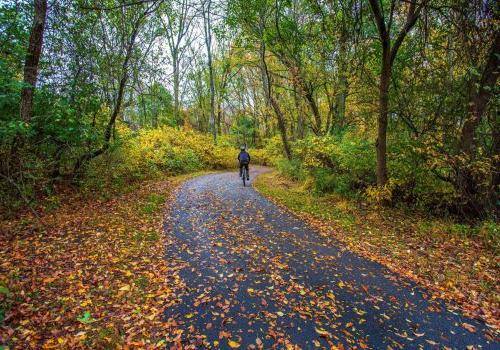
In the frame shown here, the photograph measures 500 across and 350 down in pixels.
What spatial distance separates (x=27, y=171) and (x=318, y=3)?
411 inches

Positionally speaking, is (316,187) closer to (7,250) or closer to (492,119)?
(492,119)

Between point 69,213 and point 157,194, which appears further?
point 157,194

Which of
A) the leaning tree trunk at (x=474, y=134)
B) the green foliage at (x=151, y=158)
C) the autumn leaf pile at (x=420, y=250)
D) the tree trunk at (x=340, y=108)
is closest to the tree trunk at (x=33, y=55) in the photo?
the green foliage at (x=151, y=158)

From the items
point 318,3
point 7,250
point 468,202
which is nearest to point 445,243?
point 468,202

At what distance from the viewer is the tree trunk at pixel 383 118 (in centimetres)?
950

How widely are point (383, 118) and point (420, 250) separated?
459 cm

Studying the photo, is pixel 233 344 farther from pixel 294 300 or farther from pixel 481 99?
pixel 481 99

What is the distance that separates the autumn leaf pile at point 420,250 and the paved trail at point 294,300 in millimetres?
420

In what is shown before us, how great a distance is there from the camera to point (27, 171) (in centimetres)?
777

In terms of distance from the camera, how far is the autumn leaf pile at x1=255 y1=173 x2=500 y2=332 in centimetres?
529

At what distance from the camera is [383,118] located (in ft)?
32.8

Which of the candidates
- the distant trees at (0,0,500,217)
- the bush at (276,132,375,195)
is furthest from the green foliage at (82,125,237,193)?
the bush at (276,132,375,195)

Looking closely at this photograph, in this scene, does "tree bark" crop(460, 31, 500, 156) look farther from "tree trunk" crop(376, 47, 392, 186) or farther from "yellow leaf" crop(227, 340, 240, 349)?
"yellow leaf" crop(227, 340, 240, 349)

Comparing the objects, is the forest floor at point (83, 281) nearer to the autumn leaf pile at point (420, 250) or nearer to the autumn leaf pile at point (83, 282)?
the autumn leaf pile at point (83, 282)
